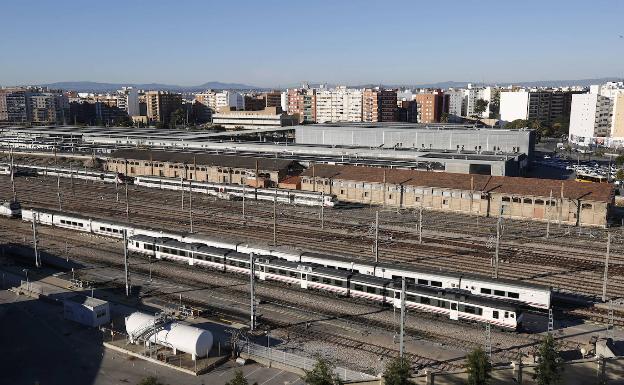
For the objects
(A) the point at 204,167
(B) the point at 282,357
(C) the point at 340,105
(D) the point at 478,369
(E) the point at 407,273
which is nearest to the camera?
(D) the point at 478,369

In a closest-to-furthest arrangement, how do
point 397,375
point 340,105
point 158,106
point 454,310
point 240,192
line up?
point 397,375 → point 454,310 → point 240,192 → point 340,105 → point 158,106

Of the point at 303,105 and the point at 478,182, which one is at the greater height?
the point at 303,105

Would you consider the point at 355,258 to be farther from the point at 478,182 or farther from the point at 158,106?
the point at 158,106

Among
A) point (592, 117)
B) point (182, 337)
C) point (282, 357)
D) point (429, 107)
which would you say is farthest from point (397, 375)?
point (429, 107)

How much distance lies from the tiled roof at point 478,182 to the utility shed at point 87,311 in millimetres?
37746

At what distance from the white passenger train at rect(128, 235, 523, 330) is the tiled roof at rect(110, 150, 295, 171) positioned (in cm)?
3137

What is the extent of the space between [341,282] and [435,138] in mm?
58120

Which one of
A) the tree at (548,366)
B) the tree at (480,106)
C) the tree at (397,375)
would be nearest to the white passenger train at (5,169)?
the tree at (397,375)

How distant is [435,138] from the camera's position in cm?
8731

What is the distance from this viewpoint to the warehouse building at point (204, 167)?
7216 cm

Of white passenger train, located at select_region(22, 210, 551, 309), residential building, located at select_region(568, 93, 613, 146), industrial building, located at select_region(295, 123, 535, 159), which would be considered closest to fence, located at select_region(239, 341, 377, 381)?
white passenger train, located at select_region(22, 210, 551, 309)

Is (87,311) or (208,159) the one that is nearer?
(87,311)

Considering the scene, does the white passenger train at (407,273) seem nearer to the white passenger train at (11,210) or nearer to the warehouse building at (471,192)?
the white passenger train at (11,210)

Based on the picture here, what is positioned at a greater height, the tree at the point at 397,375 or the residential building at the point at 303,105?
the residential building at the point at 303,105
